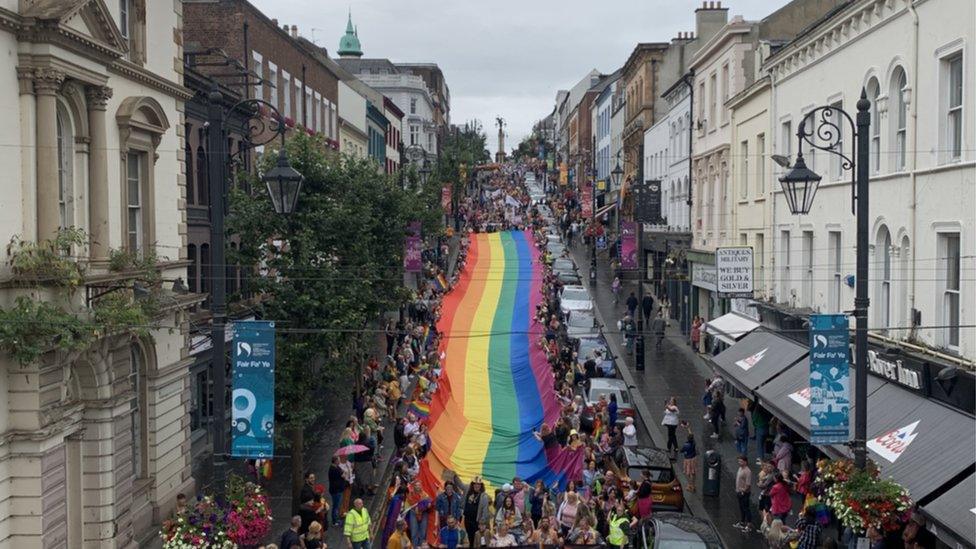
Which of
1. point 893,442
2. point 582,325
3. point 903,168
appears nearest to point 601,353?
point 582,325

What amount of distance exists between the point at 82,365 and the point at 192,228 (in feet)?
37.0

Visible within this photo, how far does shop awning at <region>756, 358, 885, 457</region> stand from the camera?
19547 millimetres

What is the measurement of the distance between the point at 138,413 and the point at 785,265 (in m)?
17.5

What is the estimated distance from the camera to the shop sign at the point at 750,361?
2608cm

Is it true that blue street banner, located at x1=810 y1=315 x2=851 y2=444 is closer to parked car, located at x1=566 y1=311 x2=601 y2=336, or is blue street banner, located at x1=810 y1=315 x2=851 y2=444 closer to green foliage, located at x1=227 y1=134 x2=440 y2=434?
green foliage, located at x1=227 y1=134 x2=440 y2=434

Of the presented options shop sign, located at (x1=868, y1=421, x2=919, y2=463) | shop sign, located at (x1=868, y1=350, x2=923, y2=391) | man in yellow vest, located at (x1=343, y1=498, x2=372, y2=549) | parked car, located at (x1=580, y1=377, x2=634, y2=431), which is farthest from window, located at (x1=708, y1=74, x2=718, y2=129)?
man in yellow vest, located at (x1=343, y1=498, x2=372, y2=549)

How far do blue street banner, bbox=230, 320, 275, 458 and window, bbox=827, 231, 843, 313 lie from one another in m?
14.1

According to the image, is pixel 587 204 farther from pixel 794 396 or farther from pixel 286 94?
pixel 794 396

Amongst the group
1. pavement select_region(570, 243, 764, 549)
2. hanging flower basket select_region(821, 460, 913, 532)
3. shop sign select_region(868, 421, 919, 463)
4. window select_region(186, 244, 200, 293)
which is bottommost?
pavement select_region(570, 243, 764, 549)

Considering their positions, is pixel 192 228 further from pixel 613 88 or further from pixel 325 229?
pixel 613 88

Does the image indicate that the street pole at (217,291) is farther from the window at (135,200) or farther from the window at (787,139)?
the window at (787,139)

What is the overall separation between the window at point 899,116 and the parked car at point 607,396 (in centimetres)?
983

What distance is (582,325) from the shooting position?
3934 cm

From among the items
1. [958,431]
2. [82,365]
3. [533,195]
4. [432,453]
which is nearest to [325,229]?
[432,453]
